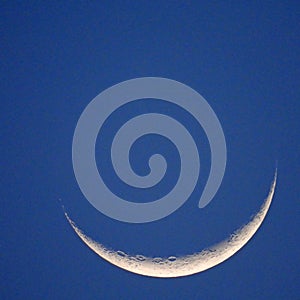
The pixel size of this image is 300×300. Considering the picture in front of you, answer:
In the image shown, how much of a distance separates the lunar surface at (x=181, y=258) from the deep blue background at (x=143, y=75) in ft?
0.11

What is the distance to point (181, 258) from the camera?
1.80m

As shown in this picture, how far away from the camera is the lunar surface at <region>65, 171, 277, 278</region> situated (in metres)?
1.77

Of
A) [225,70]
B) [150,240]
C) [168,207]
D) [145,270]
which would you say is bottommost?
[145,270]

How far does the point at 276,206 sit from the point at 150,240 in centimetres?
63

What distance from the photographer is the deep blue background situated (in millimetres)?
1718

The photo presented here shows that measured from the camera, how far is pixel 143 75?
5.72 feet

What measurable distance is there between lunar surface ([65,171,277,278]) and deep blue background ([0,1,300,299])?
0.11 feet

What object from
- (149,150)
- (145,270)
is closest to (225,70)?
(149,150)

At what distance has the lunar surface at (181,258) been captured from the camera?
177cm

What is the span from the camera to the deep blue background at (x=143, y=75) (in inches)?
67.6

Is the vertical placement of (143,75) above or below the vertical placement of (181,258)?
above

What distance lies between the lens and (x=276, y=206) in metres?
1.75

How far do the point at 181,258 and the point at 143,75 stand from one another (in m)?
0.91

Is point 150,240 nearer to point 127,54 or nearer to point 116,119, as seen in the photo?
point 116,119
